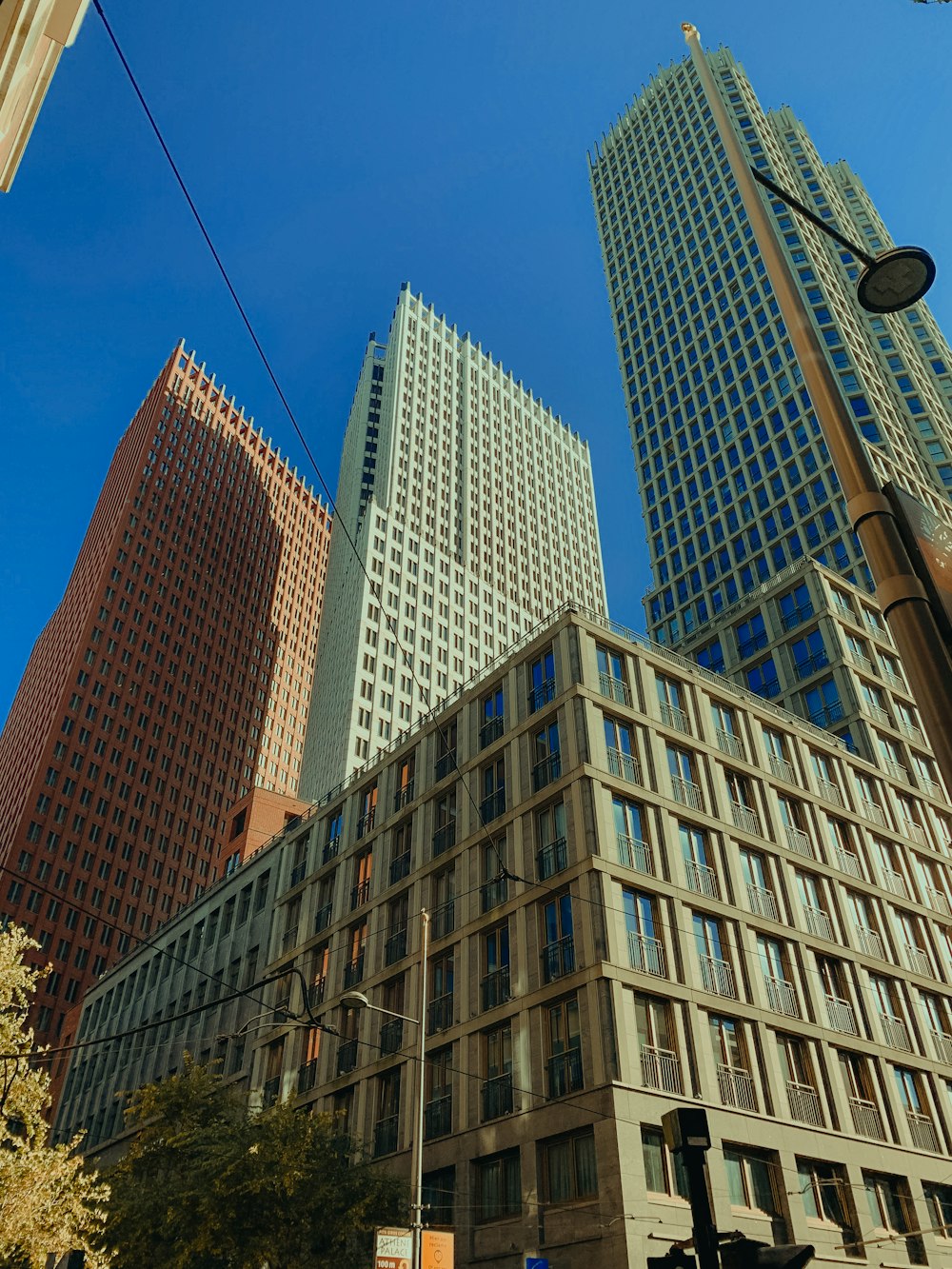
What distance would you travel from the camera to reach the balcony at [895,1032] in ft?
121

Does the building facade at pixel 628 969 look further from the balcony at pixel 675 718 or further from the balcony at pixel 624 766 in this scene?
the balcony at pixel 675 718

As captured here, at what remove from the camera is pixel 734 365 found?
87.8 metres

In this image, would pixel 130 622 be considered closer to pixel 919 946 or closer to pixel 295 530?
pixel 295 530

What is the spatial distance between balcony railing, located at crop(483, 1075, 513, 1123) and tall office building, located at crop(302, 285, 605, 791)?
54784 mm

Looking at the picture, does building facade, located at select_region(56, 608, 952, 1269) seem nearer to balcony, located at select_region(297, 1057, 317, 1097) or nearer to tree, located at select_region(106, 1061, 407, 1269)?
balcony, located at select_region(297, 1057, 317, 1097)

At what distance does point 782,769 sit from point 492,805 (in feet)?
44.4

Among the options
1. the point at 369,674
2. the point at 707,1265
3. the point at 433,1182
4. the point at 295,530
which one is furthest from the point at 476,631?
the point at 707,1265

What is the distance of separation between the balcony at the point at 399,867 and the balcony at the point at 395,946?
7.80ft

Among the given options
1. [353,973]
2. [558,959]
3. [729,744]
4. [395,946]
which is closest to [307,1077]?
[353,973]

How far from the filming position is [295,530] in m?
168

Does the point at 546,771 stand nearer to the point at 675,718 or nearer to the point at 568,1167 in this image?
the point at 675,718

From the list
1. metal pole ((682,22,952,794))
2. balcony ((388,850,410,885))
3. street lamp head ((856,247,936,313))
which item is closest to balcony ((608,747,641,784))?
balcony ((388,850,410,885))

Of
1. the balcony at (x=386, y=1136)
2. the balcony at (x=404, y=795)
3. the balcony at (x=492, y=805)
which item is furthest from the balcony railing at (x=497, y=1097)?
the balcony at (x=404, y=795)

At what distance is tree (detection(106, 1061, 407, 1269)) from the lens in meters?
26.0
